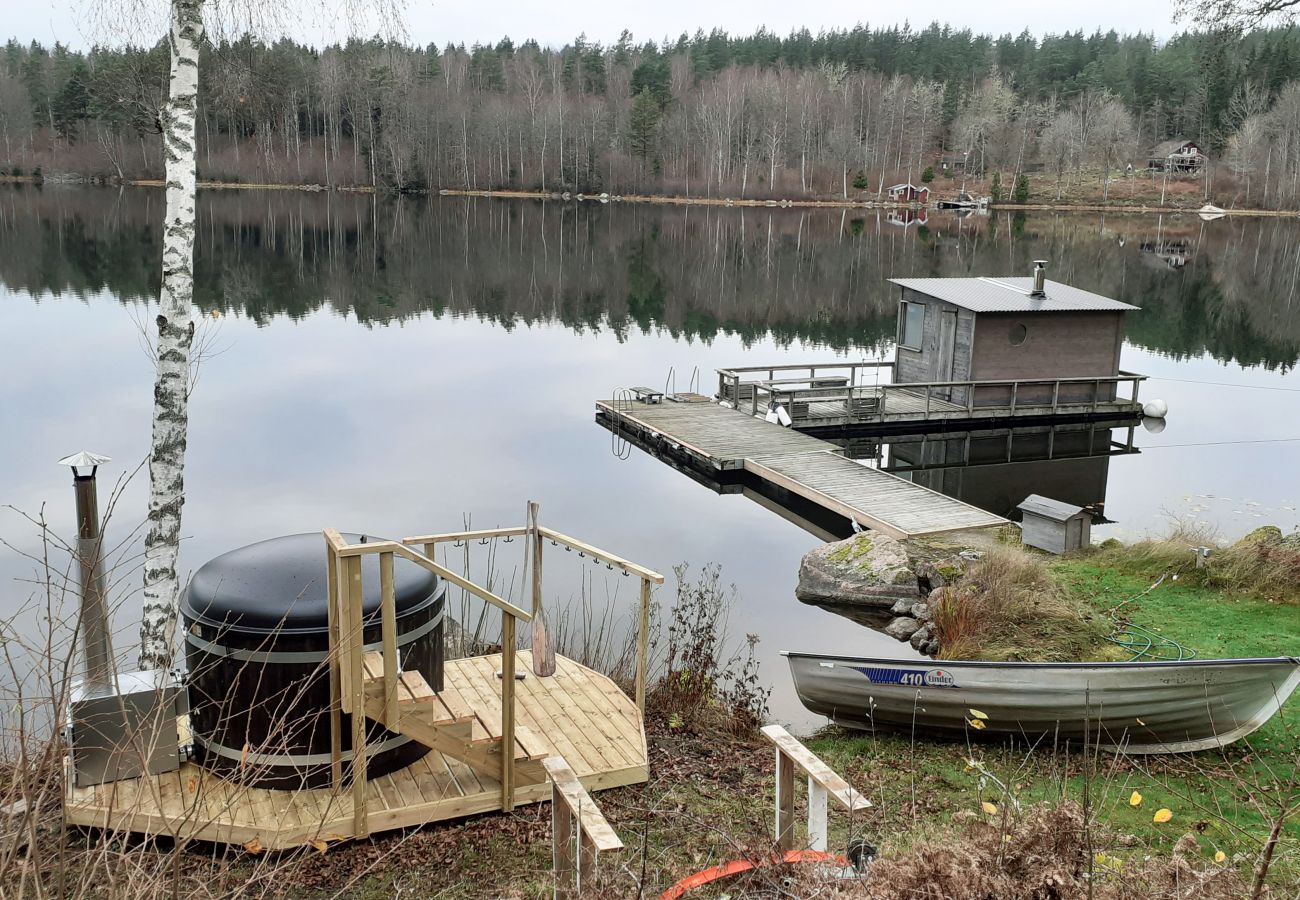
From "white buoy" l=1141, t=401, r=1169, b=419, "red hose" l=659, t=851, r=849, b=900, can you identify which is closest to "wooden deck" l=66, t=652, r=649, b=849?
"red hose" l=659, t=851, r=849, b=900

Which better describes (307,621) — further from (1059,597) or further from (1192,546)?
(1192,546)

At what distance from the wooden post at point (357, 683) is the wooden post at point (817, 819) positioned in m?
2.61

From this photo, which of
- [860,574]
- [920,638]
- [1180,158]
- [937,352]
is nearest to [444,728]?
[920,638]

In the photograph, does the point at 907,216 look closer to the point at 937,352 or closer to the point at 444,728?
the point at 937,352

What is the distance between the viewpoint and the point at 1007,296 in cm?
2553

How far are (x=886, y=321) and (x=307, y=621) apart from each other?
35844 millimetres

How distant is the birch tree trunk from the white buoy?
24.7 m

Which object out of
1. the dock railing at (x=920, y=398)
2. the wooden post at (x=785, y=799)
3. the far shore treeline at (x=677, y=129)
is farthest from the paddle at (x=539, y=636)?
the far shore treeline at (x=677, y=129)

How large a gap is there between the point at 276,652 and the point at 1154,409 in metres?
25.1

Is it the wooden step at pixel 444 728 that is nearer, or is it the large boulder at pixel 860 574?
the wooden step at pixel 444 728

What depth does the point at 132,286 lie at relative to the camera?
42.1m

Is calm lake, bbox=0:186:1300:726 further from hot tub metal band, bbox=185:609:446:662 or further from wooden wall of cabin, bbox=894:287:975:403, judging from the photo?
wooden wall of cabin, bbox=894:287:975:403

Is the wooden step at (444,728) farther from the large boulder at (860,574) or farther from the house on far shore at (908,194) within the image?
the house on far shore at (908,194)

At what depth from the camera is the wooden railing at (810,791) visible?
518cm
